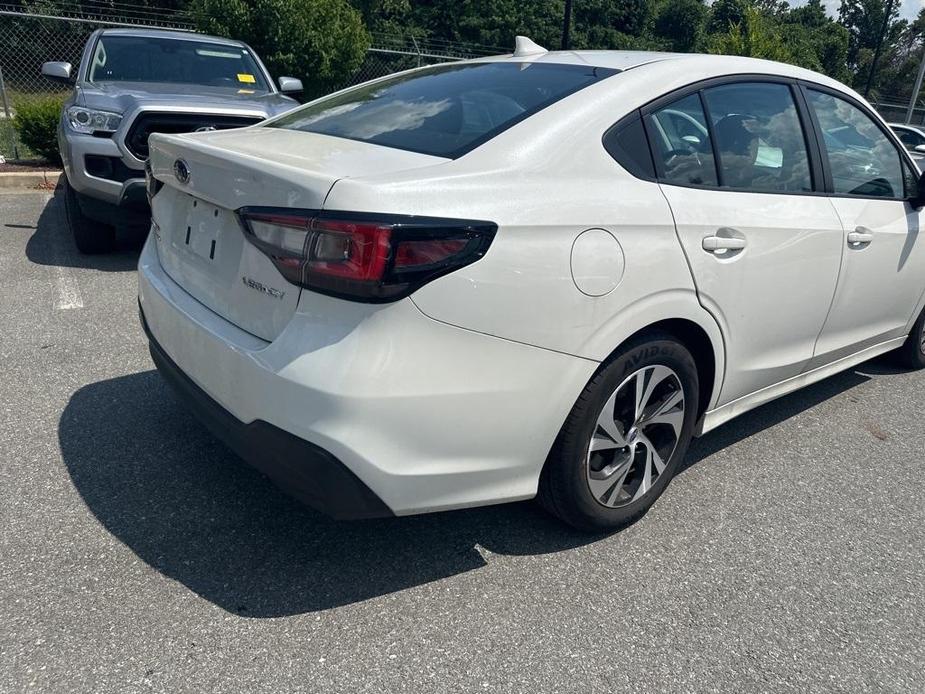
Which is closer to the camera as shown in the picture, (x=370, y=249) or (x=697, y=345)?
(x=370, y=249)

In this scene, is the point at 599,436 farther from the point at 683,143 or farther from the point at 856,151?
the point at 856,151

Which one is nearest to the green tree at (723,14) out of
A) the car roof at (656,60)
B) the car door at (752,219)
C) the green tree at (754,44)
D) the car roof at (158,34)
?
the green tree at (754,44)

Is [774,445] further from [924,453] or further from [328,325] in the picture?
[328,325]

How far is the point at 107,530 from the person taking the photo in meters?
2.54

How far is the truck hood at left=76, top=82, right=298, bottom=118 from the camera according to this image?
5.50 m

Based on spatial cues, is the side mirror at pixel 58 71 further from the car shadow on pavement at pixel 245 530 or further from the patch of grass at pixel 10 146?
the car shadow on pavement at pixel 245 530

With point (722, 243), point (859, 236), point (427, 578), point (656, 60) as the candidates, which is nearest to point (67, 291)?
point (427, 578)

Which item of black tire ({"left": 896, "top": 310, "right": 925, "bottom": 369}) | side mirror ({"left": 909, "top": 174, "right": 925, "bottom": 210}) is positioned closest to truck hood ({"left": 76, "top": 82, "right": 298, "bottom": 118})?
side mirror ({"left": 909, "top": 174, "right": 925, "bottom": 210})

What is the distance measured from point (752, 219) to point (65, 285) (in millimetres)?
4437

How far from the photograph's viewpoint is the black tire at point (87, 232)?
230 inches

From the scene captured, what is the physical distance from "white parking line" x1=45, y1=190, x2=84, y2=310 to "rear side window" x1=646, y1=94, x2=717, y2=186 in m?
3.74

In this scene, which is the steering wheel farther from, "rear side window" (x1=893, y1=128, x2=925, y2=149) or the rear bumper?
"rear side window" (x1=893, y1=128, x2=925, y2=149)

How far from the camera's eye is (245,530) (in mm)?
2590

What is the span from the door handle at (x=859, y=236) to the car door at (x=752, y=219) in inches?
5.1
